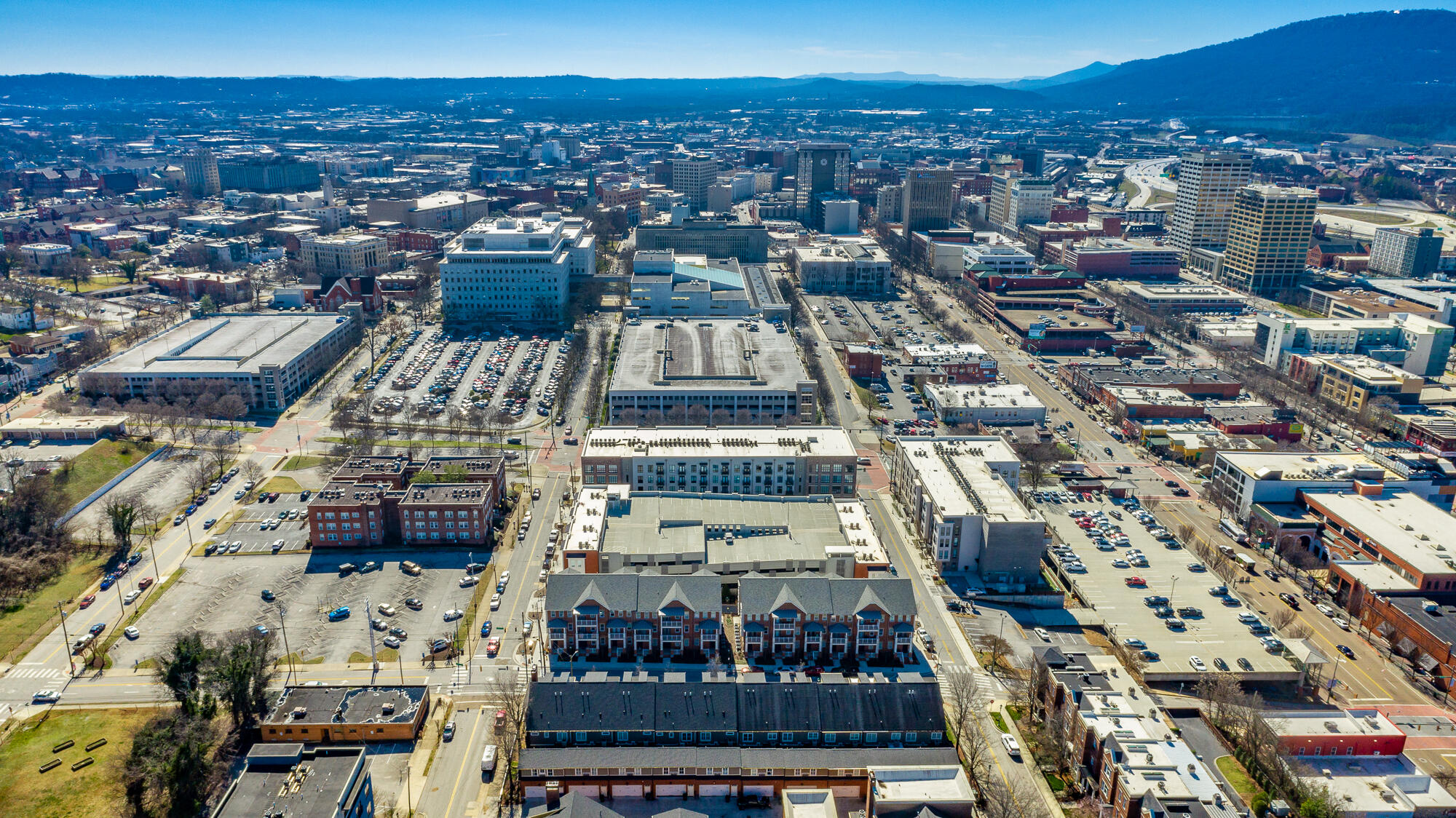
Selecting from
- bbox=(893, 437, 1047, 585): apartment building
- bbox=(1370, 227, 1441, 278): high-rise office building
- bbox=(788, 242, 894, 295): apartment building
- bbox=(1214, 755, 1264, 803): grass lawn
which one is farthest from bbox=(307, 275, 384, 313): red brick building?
bbox=(1370, 227, 1441, 278): high-rise office building

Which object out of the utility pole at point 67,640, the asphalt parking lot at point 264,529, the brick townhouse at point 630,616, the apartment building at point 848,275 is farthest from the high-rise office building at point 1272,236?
the utility pole at point 67,640

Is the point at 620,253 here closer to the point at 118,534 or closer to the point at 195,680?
the point at 118,534

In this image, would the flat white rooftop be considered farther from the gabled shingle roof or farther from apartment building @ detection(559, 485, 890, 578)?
the gabled shingle roof

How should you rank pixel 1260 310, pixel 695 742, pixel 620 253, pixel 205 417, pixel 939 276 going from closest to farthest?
pixel 695 742 → pixel 205 417 → pixel 1260 310 → pixel 939 276 → pixel 620 253

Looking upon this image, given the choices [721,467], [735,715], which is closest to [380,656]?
[735,715]

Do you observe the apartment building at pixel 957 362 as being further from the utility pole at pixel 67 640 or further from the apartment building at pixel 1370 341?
the utility pole at pixel 67 640

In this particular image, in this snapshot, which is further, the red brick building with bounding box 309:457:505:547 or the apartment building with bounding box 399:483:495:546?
the apartment building with bounding box 399:483:495:546

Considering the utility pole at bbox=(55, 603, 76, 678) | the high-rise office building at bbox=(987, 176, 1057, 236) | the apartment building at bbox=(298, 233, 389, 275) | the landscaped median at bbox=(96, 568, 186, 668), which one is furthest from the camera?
the high-rise office building at bbox=(987, 176, 1057, 236)

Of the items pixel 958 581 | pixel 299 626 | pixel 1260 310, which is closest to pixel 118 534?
pixel 299 626
